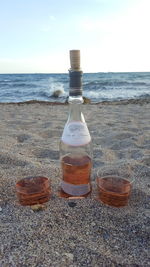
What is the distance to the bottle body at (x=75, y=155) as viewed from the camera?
131 centimetres

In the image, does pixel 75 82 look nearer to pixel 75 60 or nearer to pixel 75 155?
pixel 75 60

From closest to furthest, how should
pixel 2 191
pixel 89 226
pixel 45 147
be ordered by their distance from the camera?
pixel 89 226 → pixel 2 191 → pixel 45 147

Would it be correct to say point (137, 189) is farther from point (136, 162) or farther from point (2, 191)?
point (2, 191)

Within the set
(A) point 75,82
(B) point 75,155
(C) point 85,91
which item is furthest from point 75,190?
(C) point 85,91

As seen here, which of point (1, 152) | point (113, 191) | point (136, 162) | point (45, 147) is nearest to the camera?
point (113, 191)

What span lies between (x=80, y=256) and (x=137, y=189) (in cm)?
68

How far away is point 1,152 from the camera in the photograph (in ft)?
6.99

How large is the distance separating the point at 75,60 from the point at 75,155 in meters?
0.51

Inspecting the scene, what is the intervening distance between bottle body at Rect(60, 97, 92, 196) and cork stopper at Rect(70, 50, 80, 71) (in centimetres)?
17

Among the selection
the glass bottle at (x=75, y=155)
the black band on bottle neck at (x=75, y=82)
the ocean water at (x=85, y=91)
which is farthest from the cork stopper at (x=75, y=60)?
the ocean water at (x=85, y=91)

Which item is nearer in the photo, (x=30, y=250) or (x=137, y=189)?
(x=30, y=250)

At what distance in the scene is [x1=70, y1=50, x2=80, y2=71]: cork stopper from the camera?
1141mm

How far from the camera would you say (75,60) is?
3.78 ft

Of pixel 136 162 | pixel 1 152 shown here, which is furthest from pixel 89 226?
pixel 1 152
